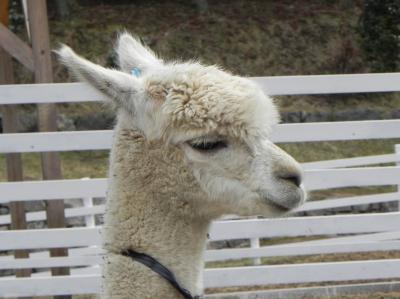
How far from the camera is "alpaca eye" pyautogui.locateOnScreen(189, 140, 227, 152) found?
3.33 metres

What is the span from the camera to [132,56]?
3877 mm

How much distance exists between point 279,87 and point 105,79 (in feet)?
10.3

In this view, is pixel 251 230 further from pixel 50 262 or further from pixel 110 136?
pixel 50 262

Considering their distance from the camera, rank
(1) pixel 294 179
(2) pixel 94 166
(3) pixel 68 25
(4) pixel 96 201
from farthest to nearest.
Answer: (3) pixel 68 25 < (2) pixel 94 166 < (4) pixel 96 201 < (1) pixel 294 179

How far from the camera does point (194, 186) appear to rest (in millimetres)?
3381

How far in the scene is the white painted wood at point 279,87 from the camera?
6.23 metres

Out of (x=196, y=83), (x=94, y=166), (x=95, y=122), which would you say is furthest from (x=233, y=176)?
(x=95, y=122)

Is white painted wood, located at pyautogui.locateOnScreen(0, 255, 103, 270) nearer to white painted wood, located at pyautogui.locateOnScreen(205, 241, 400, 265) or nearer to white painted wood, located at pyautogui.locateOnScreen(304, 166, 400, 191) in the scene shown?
white painted wood, located at pyautogui.locateOnScreen(205, 241, 400, 265)

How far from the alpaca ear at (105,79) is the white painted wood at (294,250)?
358 centimetres

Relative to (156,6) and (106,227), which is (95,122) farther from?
(106,227)

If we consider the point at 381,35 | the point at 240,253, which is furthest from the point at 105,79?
the point at 381,35

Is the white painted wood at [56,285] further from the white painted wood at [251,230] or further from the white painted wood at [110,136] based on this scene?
the white painted wood at [110,136]

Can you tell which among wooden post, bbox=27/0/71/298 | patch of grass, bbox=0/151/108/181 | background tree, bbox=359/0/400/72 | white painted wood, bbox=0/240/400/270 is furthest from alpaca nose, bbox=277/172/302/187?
background tree, bbox=359/0/400/72

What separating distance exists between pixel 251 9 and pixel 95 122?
15.1 ft
